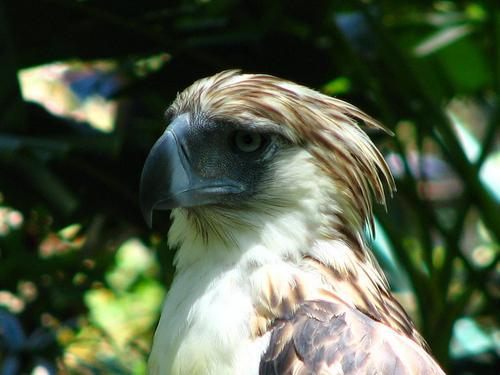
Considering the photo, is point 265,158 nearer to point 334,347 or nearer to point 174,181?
point 174,181

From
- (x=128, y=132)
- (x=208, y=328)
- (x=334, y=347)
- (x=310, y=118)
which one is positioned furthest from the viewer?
(x=128, y=132)

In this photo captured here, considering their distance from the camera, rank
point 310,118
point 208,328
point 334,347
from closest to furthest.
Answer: point 334,347 < point 208,328 < point 310,118

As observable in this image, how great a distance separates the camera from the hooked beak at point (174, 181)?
8.55 ft

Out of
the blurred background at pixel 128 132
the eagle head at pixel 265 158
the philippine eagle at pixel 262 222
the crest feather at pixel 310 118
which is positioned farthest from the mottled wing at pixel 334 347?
the blurred background at pixel 128 132

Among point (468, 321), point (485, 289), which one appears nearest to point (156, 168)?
point (485, 289)

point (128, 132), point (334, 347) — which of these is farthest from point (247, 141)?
point (128, 132)

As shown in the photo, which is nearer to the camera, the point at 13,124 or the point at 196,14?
the point at 13,124

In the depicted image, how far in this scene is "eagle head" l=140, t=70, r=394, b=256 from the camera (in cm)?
267

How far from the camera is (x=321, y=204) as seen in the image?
2.70 metres

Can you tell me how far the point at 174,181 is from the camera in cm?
263

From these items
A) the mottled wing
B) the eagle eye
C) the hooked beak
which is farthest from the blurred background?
the mottled wing

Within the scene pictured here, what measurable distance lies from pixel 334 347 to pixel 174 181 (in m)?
0.65

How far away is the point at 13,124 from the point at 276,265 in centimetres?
154

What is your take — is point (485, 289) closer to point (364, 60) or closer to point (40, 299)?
point (364, 60)
